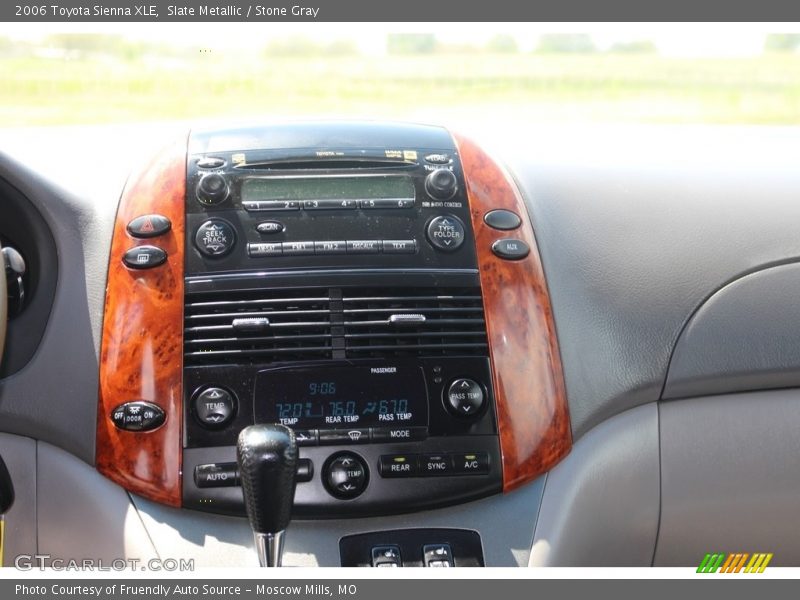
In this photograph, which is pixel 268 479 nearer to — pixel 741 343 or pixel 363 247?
pixel 363 247

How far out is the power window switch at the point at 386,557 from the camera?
214 centimetres

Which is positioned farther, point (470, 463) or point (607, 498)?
point (607, 498)

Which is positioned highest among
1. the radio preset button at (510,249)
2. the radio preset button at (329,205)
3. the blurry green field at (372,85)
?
the blurry green field at (372,85)

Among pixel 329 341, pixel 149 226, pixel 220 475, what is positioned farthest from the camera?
pixel 149 226

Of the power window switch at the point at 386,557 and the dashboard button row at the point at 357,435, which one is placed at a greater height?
the dashboard button row at the point at 357,435

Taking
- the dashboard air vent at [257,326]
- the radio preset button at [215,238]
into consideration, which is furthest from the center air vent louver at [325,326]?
the radio preset button at [215,238]

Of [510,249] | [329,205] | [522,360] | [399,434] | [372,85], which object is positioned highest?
[372,85]

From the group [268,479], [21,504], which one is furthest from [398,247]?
[21,504]

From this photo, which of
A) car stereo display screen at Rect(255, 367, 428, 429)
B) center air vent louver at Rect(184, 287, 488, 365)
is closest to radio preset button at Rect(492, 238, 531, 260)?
center air vent louver at Rect(184, 287, 488, 365)

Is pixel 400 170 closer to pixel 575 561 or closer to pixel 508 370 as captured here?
pixel 508 370

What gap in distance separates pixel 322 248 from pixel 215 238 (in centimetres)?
26

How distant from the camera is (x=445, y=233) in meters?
2.39

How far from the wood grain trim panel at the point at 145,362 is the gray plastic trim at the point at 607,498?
2.87 feet

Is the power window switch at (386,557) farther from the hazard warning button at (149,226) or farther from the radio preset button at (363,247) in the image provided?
the hazard warning button at (149,226)
